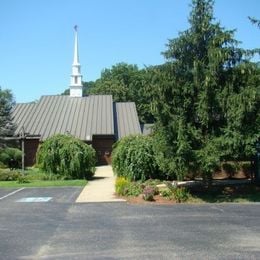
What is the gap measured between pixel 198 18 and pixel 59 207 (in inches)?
379

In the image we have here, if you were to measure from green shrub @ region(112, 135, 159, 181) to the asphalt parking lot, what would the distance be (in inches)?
304

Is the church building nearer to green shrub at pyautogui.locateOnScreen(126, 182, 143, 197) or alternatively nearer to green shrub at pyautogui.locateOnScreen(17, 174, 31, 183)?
green shrub at pyautogui.locateOnScreen(17, 174, 31, 183)

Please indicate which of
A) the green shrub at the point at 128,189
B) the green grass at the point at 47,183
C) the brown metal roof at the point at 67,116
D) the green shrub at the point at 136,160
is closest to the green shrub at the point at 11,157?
the brown metal roof at the point at 67,116

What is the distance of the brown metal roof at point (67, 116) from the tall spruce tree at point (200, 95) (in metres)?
24.2

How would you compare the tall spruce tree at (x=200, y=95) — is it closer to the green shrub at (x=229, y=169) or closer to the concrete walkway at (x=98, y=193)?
the concrete walkway at (x=98, y=193)

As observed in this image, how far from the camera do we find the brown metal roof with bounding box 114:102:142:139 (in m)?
48.4

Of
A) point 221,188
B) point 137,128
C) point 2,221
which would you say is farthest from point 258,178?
point 137,128

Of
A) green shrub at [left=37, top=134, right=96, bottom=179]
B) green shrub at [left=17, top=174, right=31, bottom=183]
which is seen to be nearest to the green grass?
green shrub at [left=17, top=174, right=31, bottom=183]

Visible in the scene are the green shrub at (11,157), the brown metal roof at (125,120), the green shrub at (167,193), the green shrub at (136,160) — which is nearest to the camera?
the green shrub at (167,193)

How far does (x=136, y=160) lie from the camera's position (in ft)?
87.9

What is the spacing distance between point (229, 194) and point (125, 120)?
2952cm

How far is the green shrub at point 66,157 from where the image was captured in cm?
3011

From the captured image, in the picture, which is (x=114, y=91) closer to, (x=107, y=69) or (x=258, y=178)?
(x=107, y=69)

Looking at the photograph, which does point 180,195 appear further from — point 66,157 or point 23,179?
point 23,179
